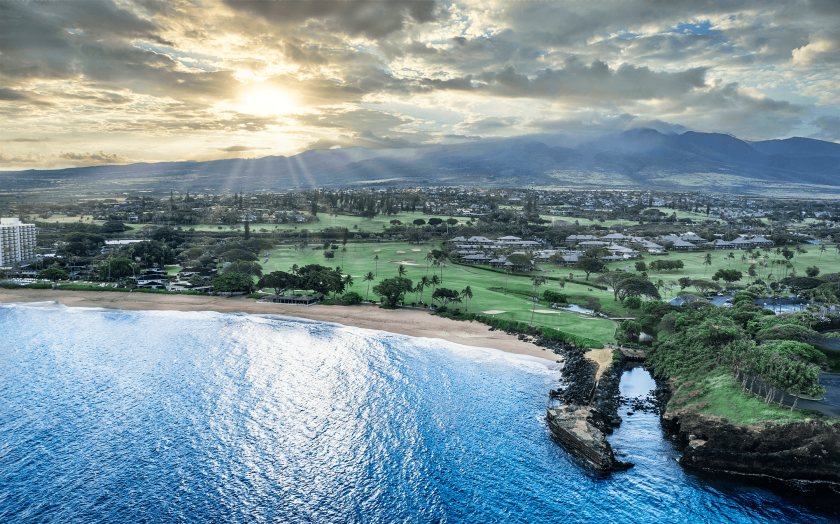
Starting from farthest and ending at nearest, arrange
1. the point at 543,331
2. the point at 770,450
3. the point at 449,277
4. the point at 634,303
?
the point at 449,277
the point at 634,303
the point at 543,331
the point at 770,450

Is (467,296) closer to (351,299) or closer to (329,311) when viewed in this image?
(351,299)

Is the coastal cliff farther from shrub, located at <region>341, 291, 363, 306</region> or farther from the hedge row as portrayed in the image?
shrub, located at <region>341, 291, 363, 306</region>

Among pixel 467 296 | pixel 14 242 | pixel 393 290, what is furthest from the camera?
pixel 14 242

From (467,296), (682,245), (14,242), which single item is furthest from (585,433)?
(14,242)

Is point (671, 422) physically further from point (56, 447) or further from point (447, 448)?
point (56, 447)

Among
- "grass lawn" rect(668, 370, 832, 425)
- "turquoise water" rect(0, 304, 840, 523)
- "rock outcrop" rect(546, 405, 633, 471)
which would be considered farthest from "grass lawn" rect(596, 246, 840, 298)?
"turquoise water" rect(0, 304, 840, 523)

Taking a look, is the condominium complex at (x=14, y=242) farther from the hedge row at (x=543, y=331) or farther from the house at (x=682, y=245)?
the house at (x=682, y=245)
